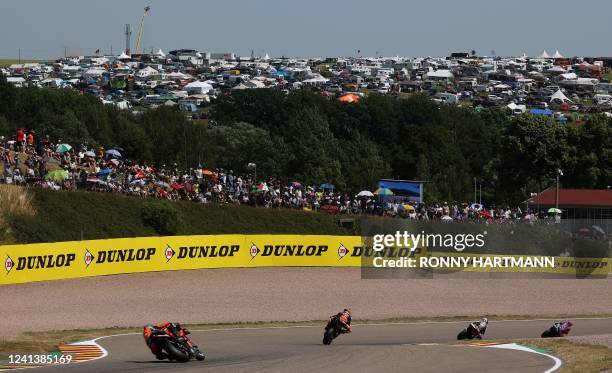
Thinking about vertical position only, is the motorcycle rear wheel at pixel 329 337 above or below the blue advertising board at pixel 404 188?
below

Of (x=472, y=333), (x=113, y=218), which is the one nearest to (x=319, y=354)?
(x=472, y=333)

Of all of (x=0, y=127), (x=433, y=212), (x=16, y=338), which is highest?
(x=0, y=127)

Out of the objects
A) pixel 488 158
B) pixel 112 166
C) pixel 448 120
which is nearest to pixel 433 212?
pixel 112 166

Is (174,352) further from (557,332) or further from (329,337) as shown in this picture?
(557,332)

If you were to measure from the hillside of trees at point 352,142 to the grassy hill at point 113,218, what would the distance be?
2153cm

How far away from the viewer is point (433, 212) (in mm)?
62688

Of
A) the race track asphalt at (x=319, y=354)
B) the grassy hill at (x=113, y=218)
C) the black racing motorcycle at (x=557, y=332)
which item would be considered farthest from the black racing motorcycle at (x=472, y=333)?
the grassy hill at (x=113, y=218)

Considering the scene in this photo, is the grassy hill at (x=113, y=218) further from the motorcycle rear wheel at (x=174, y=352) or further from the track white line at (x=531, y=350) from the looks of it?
the track white line at (x=531, y=350)

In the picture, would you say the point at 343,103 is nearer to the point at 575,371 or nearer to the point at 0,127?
the point at 0,127

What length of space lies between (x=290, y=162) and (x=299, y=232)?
34522 millimetres

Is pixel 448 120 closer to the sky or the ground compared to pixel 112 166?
→ closer to the sky

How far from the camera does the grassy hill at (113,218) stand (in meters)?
53.6

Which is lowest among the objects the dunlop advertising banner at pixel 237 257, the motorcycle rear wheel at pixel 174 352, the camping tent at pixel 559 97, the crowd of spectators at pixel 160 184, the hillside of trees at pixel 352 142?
the motorcycle rear wheel at pixel 174 352

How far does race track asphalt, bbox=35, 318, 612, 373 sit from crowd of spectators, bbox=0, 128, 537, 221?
2508 cm
